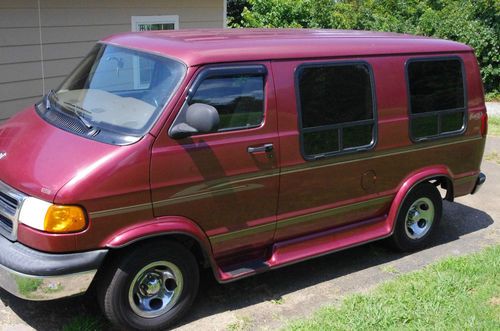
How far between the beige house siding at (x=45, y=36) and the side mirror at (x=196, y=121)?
4302 millimetres

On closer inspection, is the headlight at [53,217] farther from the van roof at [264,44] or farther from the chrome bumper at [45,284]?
the van roof at [264,44]

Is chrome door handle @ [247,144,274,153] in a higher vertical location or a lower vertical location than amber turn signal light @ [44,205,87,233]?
higher

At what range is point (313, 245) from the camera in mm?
4895

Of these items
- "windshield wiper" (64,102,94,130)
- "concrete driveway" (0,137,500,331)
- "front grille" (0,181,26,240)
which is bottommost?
"concrete driveway" (0,137,500,331)

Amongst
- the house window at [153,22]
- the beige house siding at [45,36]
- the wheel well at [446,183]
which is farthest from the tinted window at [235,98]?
the house window at [153,22]

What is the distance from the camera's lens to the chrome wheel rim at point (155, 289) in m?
4.00

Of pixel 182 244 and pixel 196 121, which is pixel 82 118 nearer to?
pixel 196 121

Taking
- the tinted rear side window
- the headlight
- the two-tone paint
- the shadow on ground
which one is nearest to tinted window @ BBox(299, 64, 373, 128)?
the tinted rear side window

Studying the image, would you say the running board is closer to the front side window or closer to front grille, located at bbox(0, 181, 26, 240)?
the front side window

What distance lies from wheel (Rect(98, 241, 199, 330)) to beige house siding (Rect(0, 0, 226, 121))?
430cm

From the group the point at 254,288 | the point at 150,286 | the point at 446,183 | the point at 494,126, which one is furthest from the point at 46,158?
the point at 494,126

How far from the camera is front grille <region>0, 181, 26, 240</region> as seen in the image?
3742mm

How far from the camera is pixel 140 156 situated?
381 cm

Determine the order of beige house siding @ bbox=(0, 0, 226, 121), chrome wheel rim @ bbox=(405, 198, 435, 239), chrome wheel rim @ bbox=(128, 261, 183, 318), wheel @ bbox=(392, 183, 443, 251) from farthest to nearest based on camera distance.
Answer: beige house siding @ bbox=(0, 0, 226, 121)
chrome wheel rim @ bbox=(405, 198, 435, 239)
wheel @ bbox=(392, 183, 443, 251)
chrome wheel rim @ bbox=(128, 261, 183, 318)
